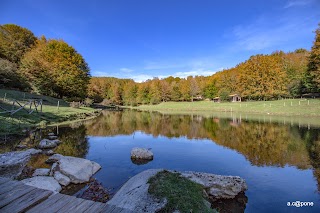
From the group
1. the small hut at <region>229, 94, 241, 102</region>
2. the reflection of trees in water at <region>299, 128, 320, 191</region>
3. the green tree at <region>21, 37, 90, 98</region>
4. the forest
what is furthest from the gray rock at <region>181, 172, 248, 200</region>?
the small hut at <region>229, 94, 241, 102</region>

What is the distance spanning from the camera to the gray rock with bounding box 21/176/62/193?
859cm

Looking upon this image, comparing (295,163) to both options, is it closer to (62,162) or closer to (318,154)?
(318,154)

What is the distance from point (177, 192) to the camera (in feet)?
21.9

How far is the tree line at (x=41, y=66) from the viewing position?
46.5 meters

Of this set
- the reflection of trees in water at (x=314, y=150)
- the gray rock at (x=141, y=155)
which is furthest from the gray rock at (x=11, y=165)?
the reflection of trees in water at (x=314, y=150)

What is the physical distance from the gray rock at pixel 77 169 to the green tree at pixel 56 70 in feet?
152

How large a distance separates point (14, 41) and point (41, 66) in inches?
792

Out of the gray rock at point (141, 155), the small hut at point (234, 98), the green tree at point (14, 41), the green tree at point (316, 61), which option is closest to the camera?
the gray rock at point (141, 155)

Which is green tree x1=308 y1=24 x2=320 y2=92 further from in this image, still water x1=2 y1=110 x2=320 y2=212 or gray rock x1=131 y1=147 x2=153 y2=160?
gray rock x1=131 y1=147 x2=153 y2=160

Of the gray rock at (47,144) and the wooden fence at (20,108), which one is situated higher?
the wooden fence at (20,108)

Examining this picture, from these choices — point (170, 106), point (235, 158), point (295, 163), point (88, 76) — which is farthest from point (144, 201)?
point (170, 106)

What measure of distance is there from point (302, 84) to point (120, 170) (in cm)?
7107

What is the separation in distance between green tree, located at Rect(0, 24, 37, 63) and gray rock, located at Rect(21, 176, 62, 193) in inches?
2430

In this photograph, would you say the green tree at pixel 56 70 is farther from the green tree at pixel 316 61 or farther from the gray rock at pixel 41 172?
the green tree at pixel 316 61
